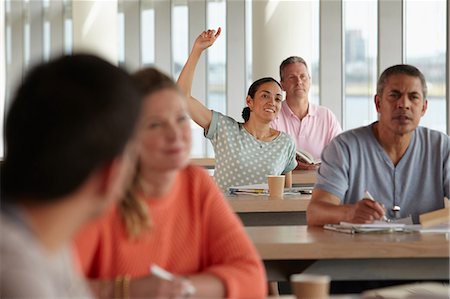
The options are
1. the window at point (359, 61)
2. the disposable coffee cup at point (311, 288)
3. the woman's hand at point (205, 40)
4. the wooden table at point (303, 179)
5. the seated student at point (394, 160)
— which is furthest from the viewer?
the window at point (359, 61)

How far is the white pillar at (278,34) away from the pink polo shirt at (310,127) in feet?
8.26

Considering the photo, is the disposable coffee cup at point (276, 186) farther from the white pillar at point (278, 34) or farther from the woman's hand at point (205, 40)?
the white pillar at point (278, 34)

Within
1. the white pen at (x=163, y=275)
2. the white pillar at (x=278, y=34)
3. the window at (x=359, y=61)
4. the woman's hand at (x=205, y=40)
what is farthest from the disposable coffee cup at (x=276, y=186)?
the window at (x=359, y=61)

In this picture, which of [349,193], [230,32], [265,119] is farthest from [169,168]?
[230,32]

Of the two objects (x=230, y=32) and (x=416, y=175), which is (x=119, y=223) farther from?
(x=230, y=32)

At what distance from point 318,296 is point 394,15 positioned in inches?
310

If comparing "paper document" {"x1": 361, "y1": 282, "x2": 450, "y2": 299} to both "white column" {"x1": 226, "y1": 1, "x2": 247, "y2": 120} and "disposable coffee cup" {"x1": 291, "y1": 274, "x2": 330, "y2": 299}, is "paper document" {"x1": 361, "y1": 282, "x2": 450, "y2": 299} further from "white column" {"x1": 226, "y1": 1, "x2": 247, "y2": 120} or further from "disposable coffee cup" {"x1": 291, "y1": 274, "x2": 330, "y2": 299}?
"white column" {"x1": 226, "y1": 1, "x2": 247, "y2": 120}

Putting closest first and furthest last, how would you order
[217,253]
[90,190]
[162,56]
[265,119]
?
[90,190] → [217,253] → [265,119] → [162,56]

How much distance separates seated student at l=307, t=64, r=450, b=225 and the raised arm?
1049 mm

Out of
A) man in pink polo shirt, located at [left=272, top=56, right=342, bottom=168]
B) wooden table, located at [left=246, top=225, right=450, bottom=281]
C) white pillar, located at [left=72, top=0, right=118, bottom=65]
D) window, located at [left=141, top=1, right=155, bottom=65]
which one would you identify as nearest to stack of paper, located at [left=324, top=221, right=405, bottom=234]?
wooden table, located at [left=246, top=225, right=450, bottom=281]

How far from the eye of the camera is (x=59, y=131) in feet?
3.53

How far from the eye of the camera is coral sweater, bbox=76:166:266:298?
6.30 ft

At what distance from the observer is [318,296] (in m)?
1.76

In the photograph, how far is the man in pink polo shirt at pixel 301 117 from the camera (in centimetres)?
591
